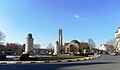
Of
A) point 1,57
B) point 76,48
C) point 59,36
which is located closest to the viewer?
point 1,57

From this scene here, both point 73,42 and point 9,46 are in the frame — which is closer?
point 9,46

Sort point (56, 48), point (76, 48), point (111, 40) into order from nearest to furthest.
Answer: point (56, 48), point (76, 48), point (111, 40)

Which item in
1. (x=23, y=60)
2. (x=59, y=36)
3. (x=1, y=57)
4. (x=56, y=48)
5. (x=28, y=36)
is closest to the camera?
(x=23, y=60)

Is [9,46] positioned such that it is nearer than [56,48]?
No

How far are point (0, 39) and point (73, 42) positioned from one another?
7225cm

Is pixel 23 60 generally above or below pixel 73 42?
below

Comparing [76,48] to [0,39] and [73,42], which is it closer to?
[73,42]

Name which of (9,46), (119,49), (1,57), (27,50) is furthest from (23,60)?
(119,49)

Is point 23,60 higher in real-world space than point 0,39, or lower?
lower

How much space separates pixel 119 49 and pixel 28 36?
10869 cm

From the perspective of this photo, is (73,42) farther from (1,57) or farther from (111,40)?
(1,57)

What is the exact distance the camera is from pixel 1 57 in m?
41.9

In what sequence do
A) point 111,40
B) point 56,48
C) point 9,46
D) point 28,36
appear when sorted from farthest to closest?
point 111,40 < point 9,46 < point 56,48 < point 28,36

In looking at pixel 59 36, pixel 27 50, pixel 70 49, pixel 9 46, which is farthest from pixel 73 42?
pixel 27 50
